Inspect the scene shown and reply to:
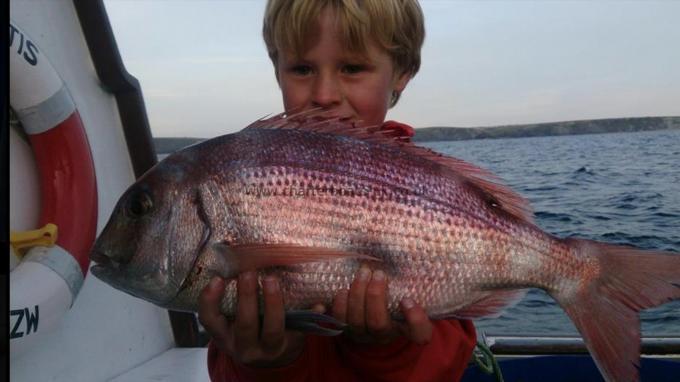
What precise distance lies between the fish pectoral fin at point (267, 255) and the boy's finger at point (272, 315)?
2.1 inches

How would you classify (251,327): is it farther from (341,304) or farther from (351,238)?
(351,238)

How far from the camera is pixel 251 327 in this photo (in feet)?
5.50

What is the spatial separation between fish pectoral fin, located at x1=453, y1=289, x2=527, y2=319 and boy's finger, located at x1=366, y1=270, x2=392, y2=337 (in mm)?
214

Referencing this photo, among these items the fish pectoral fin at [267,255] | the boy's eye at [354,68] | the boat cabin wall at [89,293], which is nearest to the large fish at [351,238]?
the fish pectoral fin at [267,255]

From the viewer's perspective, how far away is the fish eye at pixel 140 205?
167 cm

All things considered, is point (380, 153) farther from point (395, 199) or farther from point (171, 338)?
point (171, 338)

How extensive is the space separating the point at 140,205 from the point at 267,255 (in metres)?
0.40

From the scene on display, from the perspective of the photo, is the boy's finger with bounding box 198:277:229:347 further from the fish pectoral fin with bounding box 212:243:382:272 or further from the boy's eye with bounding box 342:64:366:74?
the boy's eye with bounding box 342:64:366:74

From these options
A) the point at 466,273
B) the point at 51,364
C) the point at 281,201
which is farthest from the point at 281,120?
the point at 51,364

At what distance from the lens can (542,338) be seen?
11.9 ft

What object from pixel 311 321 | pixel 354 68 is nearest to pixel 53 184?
pixel 354 68

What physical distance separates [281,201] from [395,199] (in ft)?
1.03

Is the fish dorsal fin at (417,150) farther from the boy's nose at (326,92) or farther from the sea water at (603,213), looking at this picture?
the sea water at (603,213)

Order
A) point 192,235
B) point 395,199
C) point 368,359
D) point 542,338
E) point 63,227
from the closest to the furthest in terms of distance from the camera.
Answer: point 192,235, point 395,199, point 368,359, point 63,227, point 542,338
